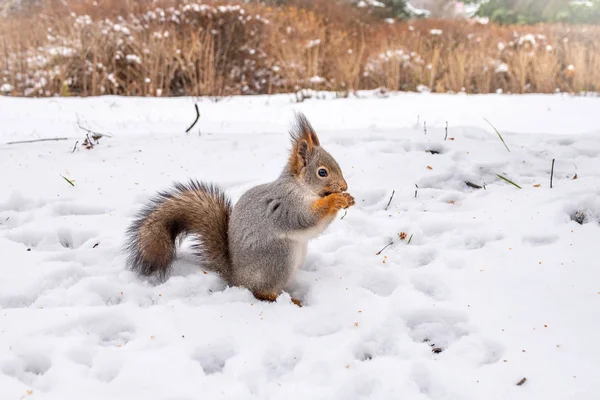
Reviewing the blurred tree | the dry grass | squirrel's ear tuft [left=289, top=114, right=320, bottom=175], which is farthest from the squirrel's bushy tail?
the blurred tree

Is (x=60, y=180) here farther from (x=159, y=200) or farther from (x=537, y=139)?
(x=537, y=139)

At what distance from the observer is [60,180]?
3398 millimetres

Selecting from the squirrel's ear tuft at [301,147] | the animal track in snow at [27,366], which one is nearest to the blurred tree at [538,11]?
the squirrel's ear tuft at [301,147]

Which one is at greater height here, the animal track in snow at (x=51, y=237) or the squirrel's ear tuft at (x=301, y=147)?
the squirrel's ear tuft at (x=301, y=147)

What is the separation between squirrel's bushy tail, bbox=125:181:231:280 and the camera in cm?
225

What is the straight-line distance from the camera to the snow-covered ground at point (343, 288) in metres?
1.72

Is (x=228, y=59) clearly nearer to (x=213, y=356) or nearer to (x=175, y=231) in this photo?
(x=175, y=231)

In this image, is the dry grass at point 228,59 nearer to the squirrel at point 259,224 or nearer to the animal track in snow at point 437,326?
the squirrel at point 259,224

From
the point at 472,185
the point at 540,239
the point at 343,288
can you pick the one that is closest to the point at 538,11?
the point at 472,185

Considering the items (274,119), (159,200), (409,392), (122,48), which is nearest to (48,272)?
(159,200)

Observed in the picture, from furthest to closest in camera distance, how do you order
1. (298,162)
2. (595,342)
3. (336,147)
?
(336,147) < (298,162) < (595,342)

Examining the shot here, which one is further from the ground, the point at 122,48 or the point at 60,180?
the point at 122,48

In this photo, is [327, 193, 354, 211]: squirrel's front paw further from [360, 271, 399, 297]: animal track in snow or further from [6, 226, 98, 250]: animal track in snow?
[6, 226, 98, 250]: animal track in snow

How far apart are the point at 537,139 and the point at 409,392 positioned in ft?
9.85
